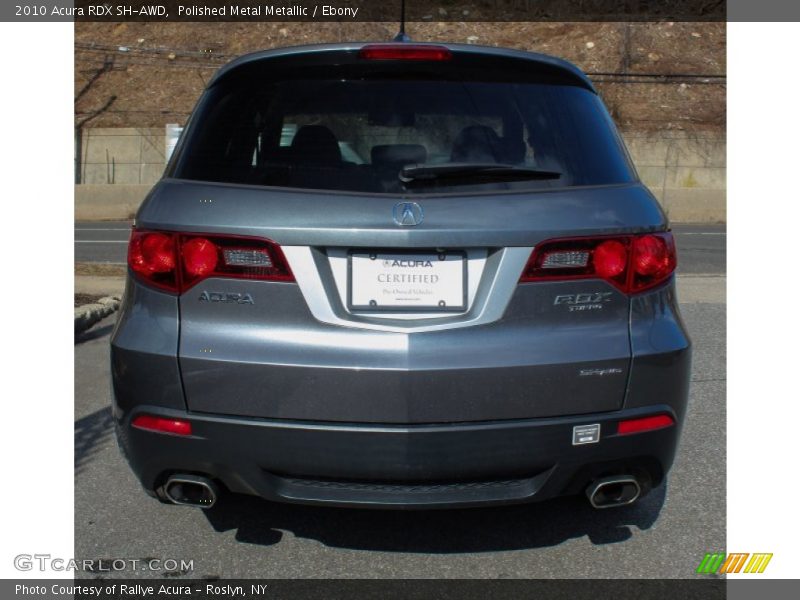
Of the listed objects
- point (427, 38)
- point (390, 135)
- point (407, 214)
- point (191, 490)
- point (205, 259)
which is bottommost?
point (191, 490)

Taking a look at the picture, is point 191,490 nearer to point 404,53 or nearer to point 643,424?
point 643,424

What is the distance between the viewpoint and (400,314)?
2949 millimetres

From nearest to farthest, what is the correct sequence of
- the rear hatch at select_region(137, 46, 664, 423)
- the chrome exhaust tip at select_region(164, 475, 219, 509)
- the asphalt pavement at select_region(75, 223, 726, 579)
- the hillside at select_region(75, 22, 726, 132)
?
1. the rear hatch at select_region(137, 46, 664, 423)
2. the chrome exhaust tip at select_region(164, 475, 219, 509)
3. the asphalt pavement at select_region(75, 223, 726, 579)
4. the hillside at select_region(75, 22, 726, 132)

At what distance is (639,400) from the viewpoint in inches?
123

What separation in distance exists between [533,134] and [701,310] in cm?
607

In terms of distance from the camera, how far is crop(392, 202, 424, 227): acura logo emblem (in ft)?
9.63

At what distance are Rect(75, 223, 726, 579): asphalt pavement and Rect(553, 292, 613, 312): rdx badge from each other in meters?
1.05

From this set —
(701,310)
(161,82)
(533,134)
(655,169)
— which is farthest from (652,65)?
(533,134)

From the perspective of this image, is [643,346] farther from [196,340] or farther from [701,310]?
[701,310]

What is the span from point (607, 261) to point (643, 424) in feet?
1.84

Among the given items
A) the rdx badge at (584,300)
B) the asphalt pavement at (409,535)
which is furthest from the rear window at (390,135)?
the asphalt pavement at (409,535)
